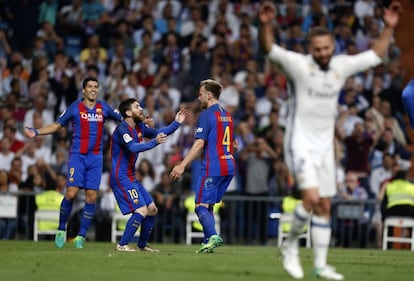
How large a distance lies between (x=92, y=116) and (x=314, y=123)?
6510 millimetres

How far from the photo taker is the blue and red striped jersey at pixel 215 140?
15.9m

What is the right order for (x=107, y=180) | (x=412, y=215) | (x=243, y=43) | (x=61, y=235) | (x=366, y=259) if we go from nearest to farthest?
(x=366, y=259) < (x=61, y=235) < (x=412, y=215) < (x=107, y=180) < (x=243, y=43)

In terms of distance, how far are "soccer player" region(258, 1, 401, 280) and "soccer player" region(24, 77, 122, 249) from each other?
610 centimetres

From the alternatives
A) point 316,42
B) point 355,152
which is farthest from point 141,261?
point 355,152

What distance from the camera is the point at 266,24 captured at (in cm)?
1137

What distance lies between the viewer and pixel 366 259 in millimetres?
15875

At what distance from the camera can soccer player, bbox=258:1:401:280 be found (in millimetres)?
11523

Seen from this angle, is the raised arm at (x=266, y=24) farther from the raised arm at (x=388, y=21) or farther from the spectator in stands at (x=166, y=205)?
the spectator in stands at (x=166, y=205)

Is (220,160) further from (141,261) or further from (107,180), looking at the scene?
(107,180)

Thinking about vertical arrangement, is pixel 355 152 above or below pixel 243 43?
below

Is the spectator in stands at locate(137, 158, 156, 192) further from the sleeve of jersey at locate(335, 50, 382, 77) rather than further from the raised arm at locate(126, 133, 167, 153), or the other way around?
the sleeve of jersey at locate(335, 50, 382, 77)

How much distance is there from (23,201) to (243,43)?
6.47 meters

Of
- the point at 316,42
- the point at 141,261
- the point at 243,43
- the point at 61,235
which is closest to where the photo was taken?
the point at 316,42

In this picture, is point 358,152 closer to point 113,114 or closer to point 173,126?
point 113,114
